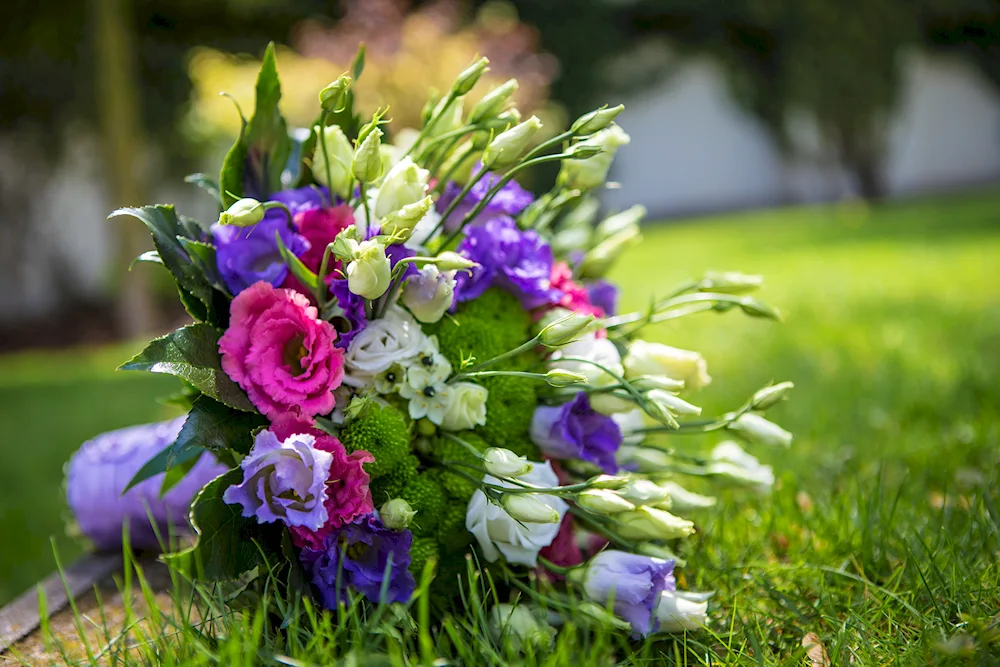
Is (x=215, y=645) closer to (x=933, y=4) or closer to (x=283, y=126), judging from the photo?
(x=283, y=126)

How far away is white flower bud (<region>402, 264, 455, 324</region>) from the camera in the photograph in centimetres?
99

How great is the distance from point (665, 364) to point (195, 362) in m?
0.59

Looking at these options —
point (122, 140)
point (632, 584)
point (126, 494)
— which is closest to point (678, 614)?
point (632, 584)

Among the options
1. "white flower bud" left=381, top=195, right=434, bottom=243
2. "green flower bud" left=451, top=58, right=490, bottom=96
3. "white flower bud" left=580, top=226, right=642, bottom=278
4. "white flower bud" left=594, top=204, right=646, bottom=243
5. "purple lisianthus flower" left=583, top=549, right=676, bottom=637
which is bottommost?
"purple lisianthus flower" left=583, top=549, right=676, bottom=637

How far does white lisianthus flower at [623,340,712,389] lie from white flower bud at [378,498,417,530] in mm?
366

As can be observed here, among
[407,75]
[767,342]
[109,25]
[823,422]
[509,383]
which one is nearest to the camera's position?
[509,383]

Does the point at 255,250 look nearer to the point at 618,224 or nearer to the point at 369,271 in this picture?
the point at 369,271

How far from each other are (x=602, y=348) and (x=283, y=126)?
520 millimetres

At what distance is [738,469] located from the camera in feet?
4.09

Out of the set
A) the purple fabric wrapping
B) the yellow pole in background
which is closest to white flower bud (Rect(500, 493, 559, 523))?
the purple fabric wrapping

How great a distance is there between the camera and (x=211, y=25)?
23.2 feet

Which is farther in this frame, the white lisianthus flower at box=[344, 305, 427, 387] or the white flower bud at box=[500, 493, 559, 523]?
the white lisianthus flower at box=[344, 305, 427, 387]

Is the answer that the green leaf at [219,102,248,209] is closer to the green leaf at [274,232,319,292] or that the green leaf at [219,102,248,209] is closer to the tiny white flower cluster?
the green leaf at [274,232,319,292]

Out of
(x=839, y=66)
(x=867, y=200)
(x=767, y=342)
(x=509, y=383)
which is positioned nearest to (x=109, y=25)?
(x=767, y=342)
